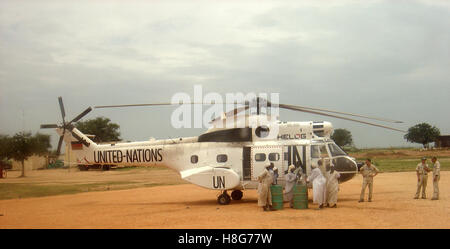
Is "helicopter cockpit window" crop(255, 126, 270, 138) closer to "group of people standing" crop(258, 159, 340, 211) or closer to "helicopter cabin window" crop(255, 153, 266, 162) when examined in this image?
"helicopter cabin window" crop(255, 153, 266, 162)

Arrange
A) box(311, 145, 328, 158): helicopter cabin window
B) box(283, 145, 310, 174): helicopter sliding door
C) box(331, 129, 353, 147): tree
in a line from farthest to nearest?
box(331, 129, 353, 147): tree, box(283, 145, 310, 174): helicopter sliding door, box(311, 145, 328, 158): helicopter cabin window

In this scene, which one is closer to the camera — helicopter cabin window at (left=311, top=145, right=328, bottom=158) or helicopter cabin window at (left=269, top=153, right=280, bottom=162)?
helicopter cabin window at (left=311, top=145, right=328, bottom=158)

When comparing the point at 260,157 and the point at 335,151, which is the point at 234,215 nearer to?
the point at 260,157

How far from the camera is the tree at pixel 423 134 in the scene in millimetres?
106000

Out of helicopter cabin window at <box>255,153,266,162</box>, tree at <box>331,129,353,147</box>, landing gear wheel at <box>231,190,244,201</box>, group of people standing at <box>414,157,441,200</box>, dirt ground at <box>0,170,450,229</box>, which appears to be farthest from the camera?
tree at <box>331,129,353,147</box>

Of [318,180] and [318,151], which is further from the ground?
[318,151]

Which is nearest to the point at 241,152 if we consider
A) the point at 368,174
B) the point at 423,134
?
the point at 368,174

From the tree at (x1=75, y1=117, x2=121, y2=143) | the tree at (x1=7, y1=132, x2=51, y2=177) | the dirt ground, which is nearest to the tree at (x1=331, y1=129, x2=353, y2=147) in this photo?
the tree at (x1=75, y1=117, x2=121, y2=143)

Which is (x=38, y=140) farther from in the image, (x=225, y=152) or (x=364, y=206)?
(x=364, y=206)

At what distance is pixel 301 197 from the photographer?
570 inches

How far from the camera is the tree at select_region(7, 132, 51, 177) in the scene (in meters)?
45.2

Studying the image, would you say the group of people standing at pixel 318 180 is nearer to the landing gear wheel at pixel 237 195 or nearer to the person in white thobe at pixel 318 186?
the person in white thobe at pixel 318 186

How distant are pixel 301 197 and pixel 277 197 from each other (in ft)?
2.75

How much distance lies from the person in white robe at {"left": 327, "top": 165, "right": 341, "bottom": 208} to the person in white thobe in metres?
0.19
